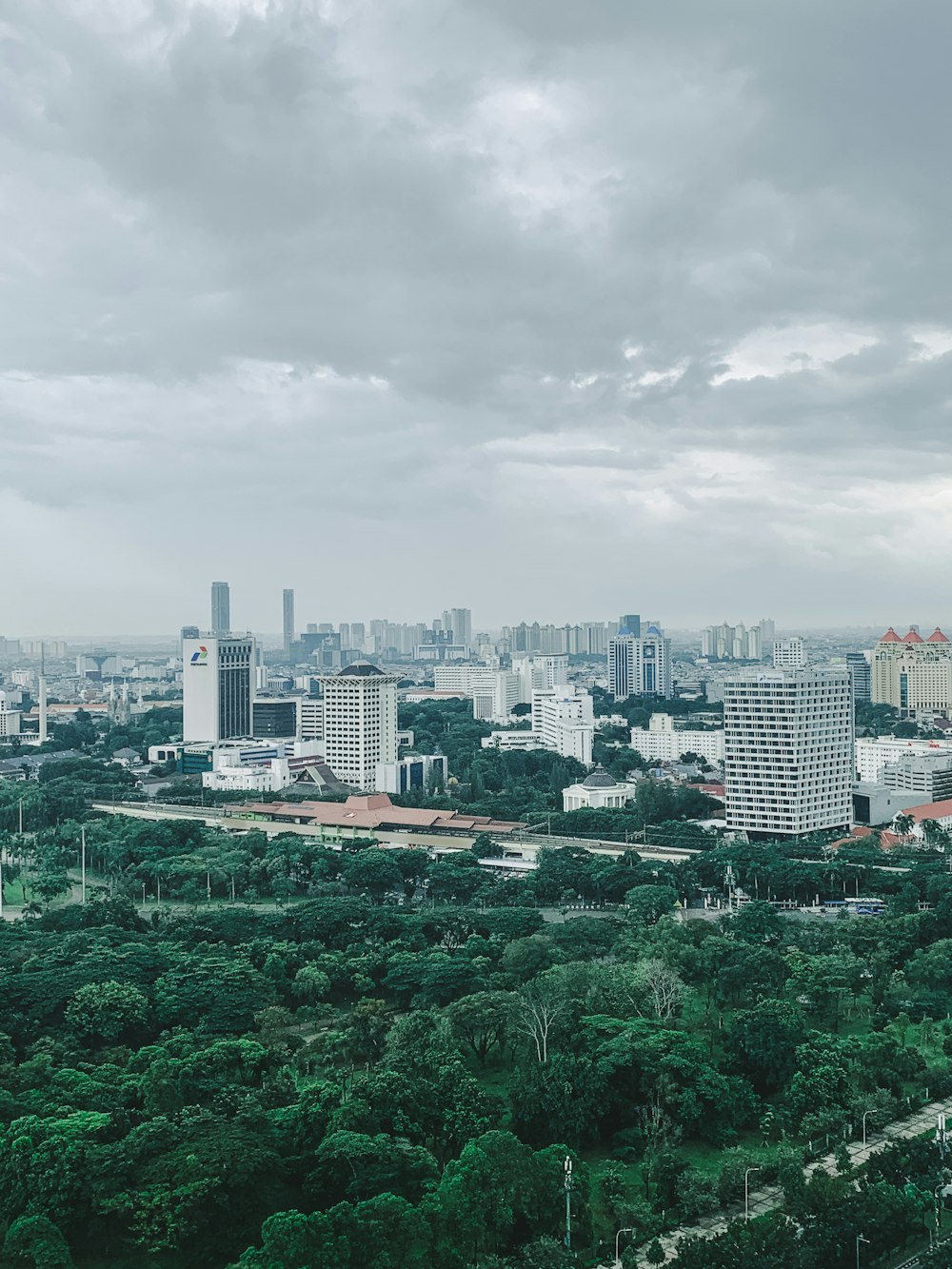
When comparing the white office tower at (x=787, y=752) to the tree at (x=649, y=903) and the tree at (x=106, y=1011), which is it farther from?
the tree at (x=106, y=1011)

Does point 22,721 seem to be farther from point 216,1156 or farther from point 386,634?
point 386,634

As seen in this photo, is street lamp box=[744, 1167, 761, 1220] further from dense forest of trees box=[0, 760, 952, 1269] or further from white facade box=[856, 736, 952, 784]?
white facade box=[856, 736, 952, 784]

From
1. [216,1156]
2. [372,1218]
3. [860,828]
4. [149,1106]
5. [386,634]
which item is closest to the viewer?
[372,1218]

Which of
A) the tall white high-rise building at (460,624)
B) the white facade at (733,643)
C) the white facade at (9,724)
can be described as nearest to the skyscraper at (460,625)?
the tall white high-rise building at (460,624)


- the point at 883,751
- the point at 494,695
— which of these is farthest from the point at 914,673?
the point at 883,751

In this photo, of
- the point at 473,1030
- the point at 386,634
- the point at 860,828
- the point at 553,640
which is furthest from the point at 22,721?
the point at 386,634

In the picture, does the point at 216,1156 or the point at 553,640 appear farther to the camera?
the point at 553,640

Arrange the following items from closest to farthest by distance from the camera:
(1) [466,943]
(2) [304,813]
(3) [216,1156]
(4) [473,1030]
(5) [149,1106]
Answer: (3) [216,1156], (5) [149,1106], (4) [473,1030], (1) [466,943], (2) [304,813]

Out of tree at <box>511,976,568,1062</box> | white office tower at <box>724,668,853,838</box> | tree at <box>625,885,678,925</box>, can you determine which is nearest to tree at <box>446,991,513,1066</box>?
tree at <box>511,976,568,1062</box>

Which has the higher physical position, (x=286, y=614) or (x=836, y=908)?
(x=286, y=614)
